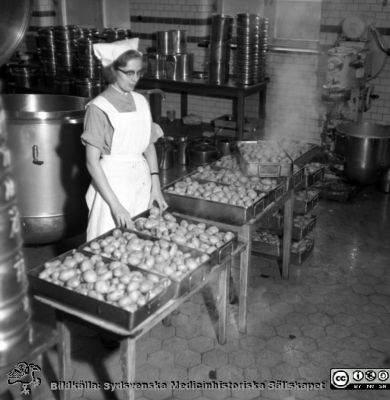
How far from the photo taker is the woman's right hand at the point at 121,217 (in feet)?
12.2

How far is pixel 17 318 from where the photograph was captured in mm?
1860

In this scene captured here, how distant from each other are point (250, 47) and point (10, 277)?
6.95m

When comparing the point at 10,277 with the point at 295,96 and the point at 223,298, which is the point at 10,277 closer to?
the point at 223,298

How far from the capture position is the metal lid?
2.58 meters

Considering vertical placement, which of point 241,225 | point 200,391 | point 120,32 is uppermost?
point 120,32

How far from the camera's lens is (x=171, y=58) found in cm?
880

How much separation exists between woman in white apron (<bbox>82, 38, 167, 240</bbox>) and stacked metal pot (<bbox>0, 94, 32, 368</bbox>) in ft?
6.05

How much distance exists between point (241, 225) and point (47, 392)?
1.77 metres

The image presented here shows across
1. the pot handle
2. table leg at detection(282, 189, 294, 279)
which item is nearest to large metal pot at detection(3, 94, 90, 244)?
the pot handle

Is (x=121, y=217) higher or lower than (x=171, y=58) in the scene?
lower

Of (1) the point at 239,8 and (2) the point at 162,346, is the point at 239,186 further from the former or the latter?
(1) the point at 239,8

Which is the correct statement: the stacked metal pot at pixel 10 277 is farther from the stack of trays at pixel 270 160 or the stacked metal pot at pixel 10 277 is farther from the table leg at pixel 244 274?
the stack of trays at pixel 270 160

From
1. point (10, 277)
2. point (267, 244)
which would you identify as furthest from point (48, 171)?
point (10, 277)

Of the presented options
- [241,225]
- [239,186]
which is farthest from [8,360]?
[239,186]
